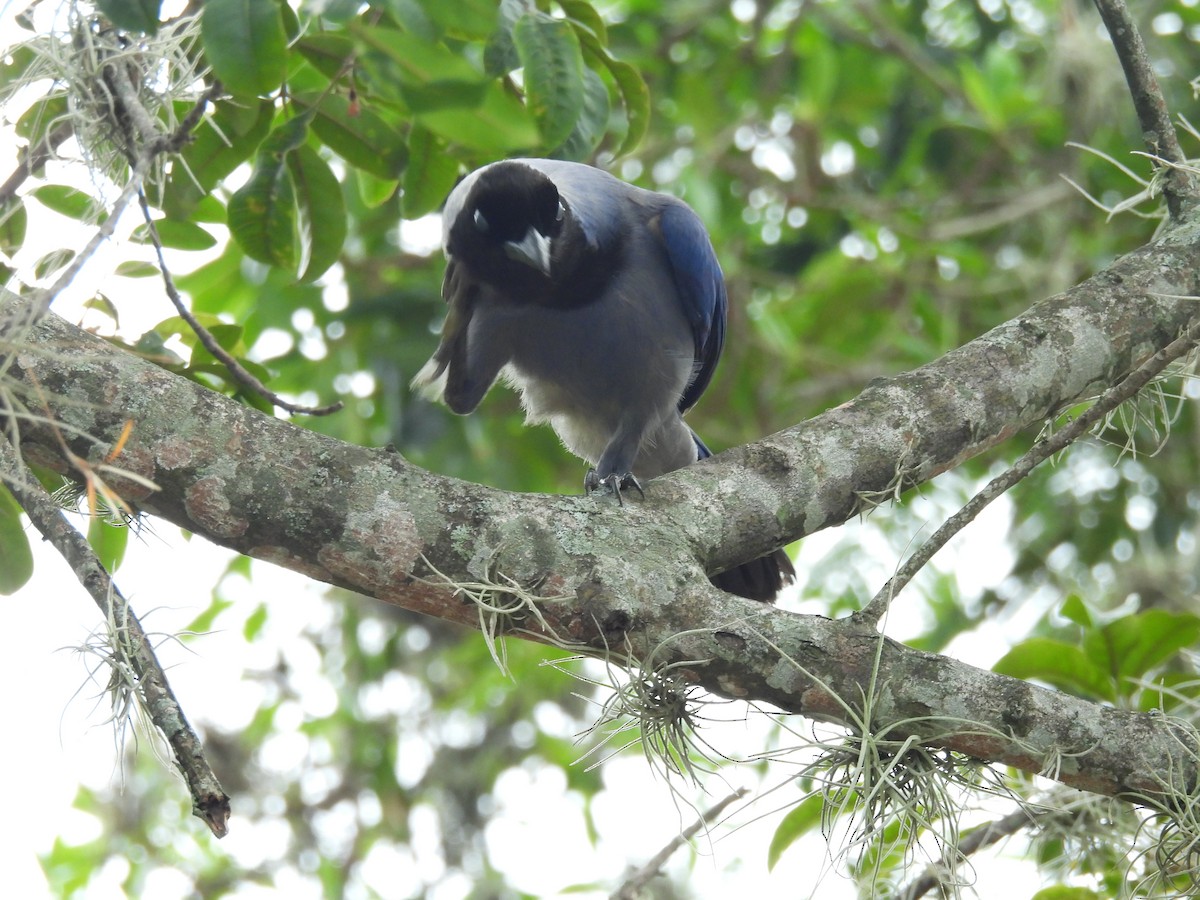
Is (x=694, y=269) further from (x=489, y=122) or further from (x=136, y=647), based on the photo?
(x=136, y=647)

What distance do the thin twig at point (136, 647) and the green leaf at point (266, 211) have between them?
1.08 meters

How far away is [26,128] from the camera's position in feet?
8.95

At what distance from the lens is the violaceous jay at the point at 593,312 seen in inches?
141

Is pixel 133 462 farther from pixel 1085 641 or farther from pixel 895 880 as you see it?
pixel 1085 641

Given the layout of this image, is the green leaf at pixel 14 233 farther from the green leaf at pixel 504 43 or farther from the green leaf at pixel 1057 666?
the green leaf at pixel 1057 666

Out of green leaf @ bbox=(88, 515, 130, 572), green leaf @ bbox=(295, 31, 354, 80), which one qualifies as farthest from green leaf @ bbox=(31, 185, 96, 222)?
green leaf @ bbox=(88, 515, 130, 572)

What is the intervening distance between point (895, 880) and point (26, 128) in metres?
2.76

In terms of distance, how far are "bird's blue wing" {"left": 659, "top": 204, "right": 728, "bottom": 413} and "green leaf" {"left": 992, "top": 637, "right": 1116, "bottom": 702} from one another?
1.59 m

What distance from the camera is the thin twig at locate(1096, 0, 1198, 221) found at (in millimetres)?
2896

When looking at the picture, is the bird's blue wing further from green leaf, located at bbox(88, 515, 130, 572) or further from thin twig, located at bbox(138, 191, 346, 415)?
green leaf, located at bbox(88, 515, 130, 572)

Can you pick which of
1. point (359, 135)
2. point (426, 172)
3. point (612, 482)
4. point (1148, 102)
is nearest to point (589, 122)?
point (426, 172)

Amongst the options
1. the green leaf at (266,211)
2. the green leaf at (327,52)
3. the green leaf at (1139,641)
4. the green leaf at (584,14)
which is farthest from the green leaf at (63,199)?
the green leaf at (1139,641)

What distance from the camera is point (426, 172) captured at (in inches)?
120

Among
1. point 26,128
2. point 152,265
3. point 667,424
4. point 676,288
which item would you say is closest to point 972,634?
point 667,424
